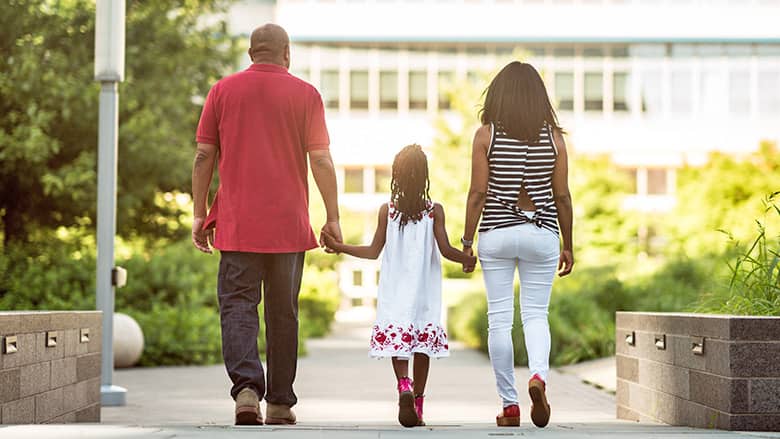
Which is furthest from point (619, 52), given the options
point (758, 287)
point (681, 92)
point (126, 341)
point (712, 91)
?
point (758, 287)

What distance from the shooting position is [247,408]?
6.34m

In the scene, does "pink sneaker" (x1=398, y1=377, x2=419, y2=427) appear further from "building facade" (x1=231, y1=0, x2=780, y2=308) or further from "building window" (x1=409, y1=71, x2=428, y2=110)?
"building window" (x1=409, y1=71, x2=428, y2=110)

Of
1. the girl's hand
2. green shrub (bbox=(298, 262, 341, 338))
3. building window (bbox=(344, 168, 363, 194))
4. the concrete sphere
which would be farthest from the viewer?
building window (bbox=(344, 168, 363, 194))

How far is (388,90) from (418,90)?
122 cm

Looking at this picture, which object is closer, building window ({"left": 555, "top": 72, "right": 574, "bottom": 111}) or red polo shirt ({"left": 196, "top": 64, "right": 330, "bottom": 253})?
red polo shirt ({"left": 196, "top": 64, "right": 330, "bottom": 253})

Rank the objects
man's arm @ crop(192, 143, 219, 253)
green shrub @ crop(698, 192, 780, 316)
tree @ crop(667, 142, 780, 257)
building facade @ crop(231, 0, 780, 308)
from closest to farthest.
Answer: man's arm @ crop(192, 143, 219, 253) → green shrub @ crop(698, 192, 780, 316) → tree @ crop(667, 142, 780, 257) → building facade @ crop(231, 0, 780, 308)

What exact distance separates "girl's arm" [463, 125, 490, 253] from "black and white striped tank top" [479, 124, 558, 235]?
1.5 inches

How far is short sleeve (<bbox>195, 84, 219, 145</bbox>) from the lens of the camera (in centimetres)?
677

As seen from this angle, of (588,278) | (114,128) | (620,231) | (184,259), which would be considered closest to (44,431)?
(114,128)

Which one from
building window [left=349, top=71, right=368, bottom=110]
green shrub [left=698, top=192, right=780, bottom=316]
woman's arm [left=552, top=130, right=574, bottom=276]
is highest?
building window [left=349, top=71, right=368, bottom=110]

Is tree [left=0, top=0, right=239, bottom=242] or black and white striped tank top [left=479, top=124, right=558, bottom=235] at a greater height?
tree [left=0, top=0, right=239, bottom=242]

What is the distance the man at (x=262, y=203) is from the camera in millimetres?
6641

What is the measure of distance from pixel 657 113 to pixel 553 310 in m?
36.5

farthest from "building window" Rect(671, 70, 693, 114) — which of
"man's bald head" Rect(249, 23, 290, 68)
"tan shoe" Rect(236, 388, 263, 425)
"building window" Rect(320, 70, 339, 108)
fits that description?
"tan shoe" Rect(236, 388, 263, 425)
